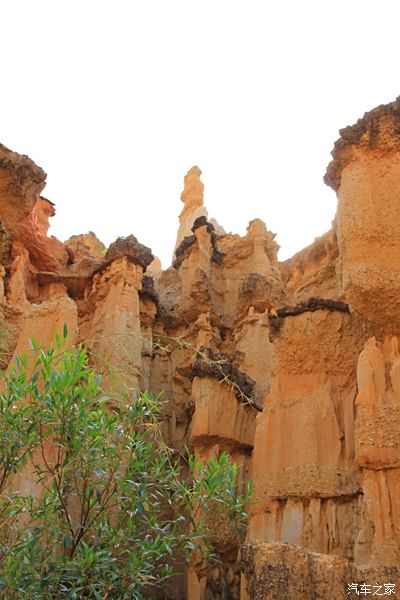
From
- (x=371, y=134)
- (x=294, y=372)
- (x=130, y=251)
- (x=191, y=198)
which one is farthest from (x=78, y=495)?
(x=191, y=198)

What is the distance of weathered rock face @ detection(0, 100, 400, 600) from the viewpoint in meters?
8.05

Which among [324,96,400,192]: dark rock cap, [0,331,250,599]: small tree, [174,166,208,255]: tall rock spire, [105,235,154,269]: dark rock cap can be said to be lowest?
[0,331,250,599]: small tree

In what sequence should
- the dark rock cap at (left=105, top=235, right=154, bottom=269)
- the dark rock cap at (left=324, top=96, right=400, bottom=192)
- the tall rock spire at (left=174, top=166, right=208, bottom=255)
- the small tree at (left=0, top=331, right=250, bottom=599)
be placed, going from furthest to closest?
the tall rock spire at (left=174, top=166, right=208, bottom=255), the dark rock cap at (left=105, top=235, right=154, bottom=269), the dark rock cap at (left=324, top=96, right=400, bottom=192), the small tree at (left=0, top=331, right=250, bottom=599)

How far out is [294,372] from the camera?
1088cm

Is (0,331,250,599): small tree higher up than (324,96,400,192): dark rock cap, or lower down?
lower down

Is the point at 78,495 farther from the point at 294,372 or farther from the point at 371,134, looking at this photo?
the point at 371,134

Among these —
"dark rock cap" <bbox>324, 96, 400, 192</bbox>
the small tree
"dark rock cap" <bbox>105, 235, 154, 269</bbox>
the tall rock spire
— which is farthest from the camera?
the tall rock spire

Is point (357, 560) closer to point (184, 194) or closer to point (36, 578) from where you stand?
point (36, 578)

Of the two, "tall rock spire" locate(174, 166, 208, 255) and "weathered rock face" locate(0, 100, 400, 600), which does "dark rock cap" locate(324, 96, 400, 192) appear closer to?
"weathered rock face" locate(0, 100, 400, 600)

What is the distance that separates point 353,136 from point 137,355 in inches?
227

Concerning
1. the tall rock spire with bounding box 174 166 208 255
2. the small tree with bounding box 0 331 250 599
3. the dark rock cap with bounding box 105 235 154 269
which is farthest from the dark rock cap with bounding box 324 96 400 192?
the tall rock spire with bounding box 174 166 208 255

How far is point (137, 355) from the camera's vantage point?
1305cm

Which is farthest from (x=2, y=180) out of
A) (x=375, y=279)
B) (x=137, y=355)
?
(x=375, y=279)

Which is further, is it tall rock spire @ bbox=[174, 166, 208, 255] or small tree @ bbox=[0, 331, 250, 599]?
tall rock spire @ bbox=[174, 166, 208, 255]
